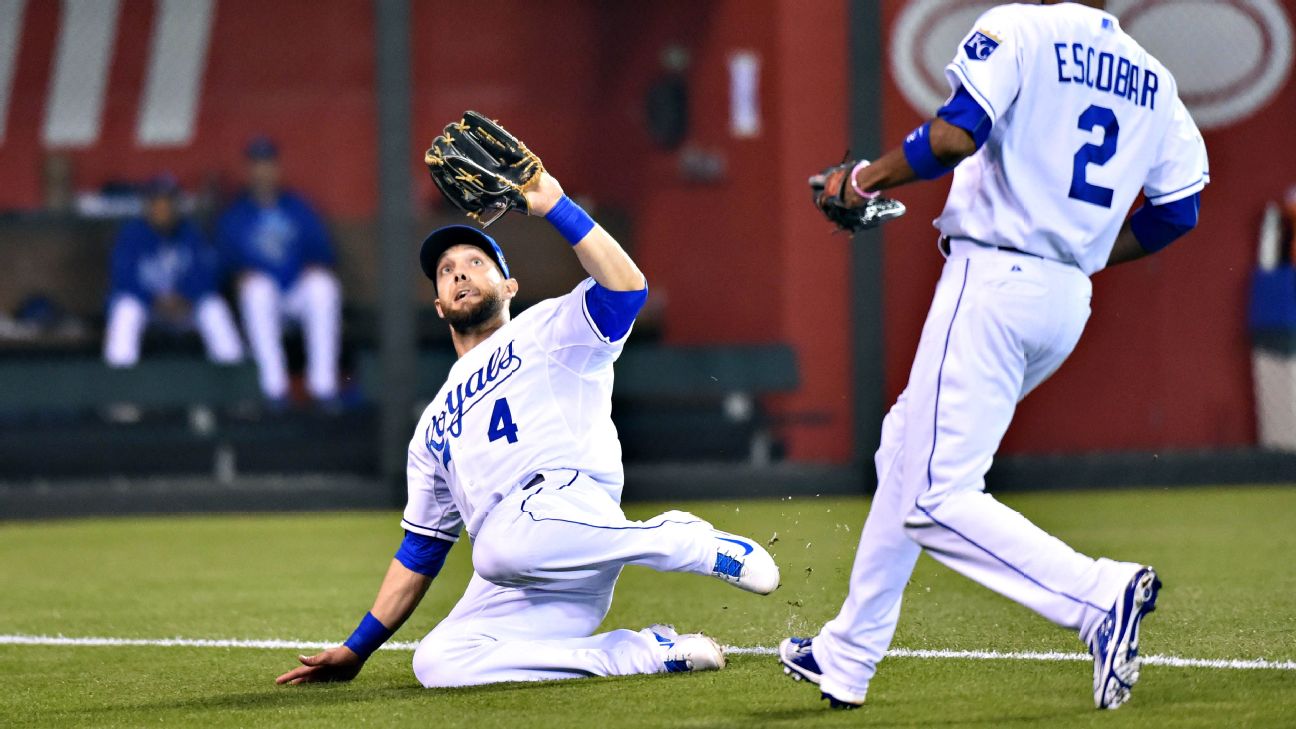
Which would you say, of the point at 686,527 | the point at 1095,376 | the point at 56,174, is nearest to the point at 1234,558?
the point at 686,527

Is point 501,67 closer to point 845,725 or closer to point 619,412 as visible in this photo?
point 619,412

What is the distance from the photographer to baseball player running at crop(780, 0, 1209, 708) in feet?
11.1

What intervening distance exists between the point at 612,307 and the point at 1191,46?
302 inches

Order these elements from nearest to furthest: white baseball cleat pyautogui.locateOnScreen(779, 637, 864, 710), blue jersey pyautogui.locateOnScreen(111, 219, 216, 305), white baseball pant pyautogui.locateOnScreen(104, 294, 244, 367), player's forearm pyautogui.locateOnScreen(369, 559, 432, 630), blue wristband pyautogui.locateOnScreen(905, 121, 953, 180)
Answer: blue wristband pyautogui.locateOnScreen(905, 121, 953, 180)
white baseball cleat pyautogui.locateOnScreen(779, 637, 864, 710)
player's forearm pyautogui.locateOnScreen(369, 559, 432, 630)
white baseball pant pyautogui.locateOnScreen(104, 294, 244, 367)
blue jersey pyautogui.locateOnScreen(111, 219, 216, 305)

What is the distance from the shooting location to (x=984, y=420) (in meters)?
3.44

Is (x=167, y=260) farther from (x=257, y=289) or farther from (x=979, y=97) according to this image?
(x=979, y=97)

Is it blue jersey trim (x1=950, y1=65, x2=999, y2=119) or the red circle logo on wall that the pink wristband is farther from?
the red circle logo on wall

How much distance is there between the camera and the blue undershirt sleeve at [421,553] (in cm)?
420

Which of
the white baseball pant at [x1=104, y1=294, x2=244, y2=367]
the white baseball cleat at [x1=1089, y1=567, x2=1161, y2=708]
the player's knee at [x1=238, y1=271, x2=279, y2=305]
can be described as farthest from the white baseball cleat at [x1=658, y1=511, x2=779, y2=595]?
the player's knee at [x1=238, y1=271, x2=279, y2=305]

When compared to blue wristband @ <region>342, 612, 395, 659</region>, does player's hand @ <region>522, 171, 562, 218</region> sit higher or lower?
higher

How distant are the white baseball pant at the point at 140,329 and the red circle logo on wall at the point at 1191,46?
4.38 meters

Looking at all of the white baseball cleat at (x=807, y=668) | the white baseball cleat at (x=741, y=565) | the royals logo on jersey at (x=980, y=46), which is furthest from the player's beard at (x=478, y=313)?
the royals logo on jersey at (x=980, y=46)

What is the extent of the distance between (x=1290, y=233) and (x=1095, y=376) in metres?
1.42

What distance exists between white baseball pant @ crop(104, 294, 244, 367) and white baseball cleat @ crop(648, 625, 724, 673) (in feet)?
22.4
